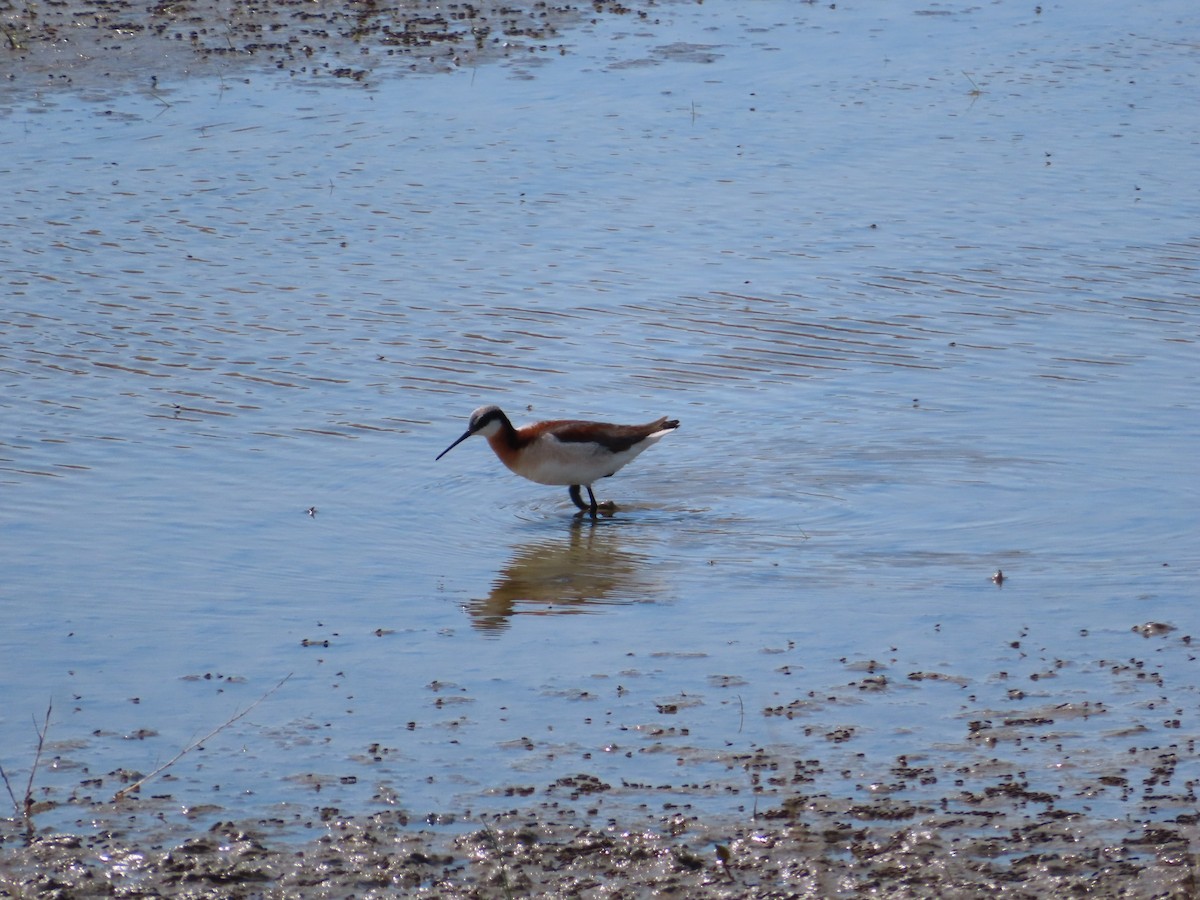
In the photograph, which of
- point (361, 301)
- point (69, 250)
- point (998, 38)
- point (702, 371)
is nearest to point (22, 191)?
point (69, 250)

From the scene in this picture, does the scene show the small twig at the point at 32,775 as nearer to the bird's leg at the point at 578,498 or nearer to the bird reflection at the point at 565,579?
the bird reflection at the point at 565,579

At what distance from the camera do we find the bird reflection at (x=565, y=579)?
8648 millimetres

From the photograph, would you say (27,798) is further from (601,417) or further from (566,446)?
(601,417)

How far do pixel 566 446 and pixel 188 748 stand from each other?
12.2 feet

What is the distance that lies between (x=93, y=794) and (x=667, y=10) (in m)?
19.4

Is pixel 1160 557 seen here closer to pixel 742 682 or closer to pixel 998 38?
pixel 742 682

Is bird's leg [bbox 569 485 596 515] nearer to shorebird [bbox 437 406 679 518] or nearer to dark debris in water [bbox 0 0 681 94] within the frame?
shorebird [bbox 437 406 679 518]

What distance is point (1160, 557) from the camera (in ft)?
29.6

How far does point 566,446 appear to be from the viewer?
10.1 metres

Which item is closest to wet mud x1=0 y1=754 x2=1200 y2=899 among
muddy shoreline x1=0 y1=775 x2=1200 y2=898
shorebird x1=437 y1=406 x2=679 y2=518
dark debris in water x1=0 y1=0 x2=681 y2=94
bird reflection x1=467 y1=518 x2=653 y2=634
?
muddy shoreline x1=0 y1=775 x2=1200 y2=898

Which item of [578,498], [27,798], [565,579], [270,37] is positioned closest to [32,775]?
[27,798]

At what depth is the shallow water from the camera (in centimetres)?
713

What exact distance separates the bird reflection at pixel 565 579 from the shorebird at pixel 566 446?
1.13 ft

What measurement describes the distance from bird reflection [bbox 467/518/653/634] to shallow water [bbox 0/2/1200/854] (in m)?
0.04
